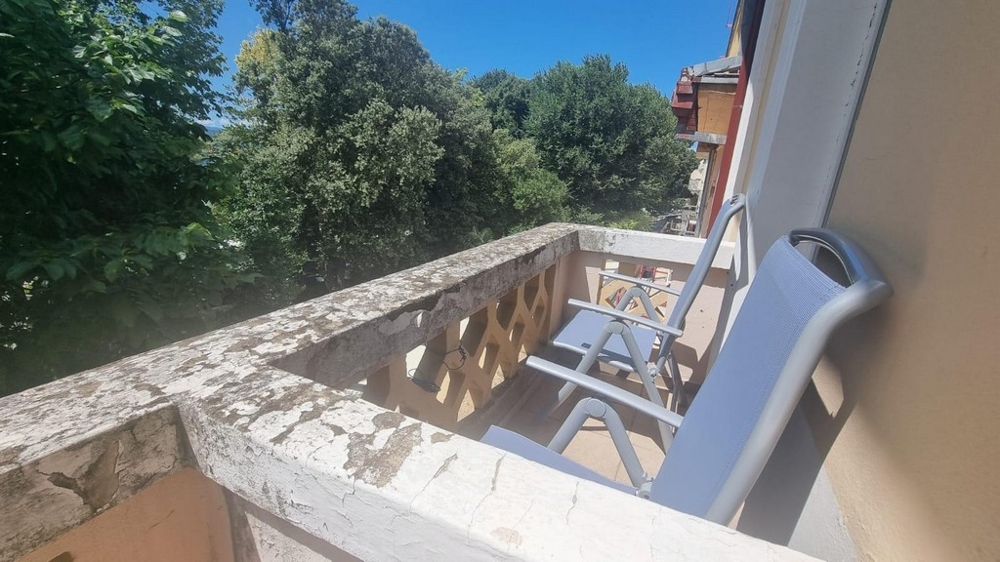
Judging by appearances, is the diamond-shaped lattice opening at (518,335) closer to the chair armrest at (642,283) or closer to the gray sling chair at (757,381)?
the chair armrest at (642,283)

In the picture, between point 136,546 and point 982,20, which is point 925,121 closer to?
point 982,20

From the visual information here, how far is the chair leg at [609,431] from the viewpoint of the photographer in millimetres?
1253

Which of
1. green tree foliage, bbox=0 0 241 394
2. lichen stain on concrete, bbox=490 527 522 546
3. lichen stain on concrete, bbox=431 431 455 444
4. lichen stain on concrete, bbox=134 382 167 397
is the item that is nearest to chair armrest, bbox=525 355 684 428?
lichen stain on concrete, bbox=431 431 455 444

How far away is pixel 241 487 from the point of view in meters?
0.72

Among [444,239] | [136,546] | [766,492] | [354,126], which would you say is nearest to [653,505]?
[766,492]

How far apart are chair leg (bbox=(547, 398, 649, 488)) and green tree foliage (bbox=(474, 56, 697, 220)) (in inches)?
730

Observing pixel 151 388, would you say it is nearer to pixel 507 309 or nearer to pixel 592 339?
pixel 507 309

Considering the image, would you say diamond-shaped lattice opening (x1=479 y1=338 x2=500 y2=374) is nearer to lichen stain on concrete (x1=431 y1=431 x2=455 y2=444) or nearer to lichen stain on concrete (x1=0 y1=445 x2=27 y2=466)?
lichen stain on concrete (x1=431 y1=431 x2=455 y2=444)

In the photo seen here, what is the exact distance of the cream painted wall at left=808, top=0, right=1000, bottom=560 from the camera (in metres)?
0.45

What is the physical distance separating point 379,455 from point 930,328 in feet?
2.46

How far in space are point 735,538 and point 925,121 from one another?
26.6 inches

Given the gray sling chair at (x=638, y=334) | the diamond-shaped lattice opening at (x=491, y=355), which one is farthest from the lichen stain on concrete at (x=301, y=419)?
the diamond-shaped lattice opening at (x=491, y=355)

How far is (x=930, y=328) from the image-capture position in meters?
0.53

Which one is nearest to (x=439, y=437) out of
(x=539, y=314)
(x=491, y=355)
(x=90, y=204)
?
(x=491, y=355)
